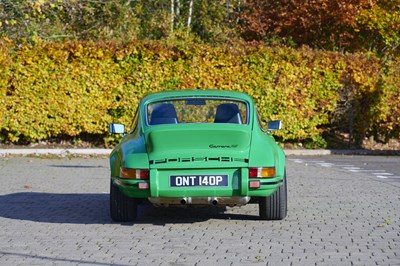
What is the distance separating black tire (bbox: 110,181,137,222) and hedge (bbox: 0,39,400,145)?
1164cm

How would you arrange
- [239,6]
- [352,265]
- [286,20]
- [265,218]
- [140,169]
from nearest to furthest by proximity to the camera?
[352,265]
[140,169]
[265,218]
[286,20]
[239,6]

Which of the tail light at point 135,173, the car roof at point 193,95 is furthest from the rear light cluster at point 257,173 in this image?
the car roof at point 193,95

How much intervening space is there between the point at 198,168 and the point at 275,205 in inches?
50.0

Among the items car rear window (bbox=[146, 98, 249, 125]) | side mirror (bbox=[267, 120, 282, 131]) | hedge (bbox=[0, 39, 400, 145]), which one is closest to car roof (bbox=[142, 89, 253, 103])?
car rear window (bbox=[146, 98, 249, 125])

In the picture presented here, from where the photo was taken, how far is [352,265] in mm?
8156

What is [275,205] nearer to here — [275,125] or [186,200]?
[186,200]

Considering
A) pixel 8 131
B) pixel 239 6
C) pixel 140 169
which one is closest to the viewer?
pixel 140 169

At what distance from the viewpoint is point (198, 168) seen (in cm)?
985

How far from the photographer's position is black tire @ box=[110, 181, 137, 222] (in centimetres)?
1052

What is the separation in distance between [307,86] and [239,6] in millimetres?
7371

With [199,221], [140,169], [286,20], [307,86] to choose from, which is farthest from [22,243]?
[286,20]

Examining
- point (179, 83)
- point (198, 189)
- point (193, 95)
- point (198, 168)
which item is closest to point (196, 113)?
point (193, 95)

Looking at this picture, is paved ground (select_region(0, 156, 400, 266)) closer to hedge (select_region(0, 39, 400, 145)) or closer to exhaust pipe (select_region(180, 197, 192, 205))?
exhaust pipe (select_region(180, 197, 192, 205))

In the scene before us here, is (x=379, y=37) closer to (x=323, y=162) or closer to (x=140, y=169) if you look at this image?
(x=323, y=162)
